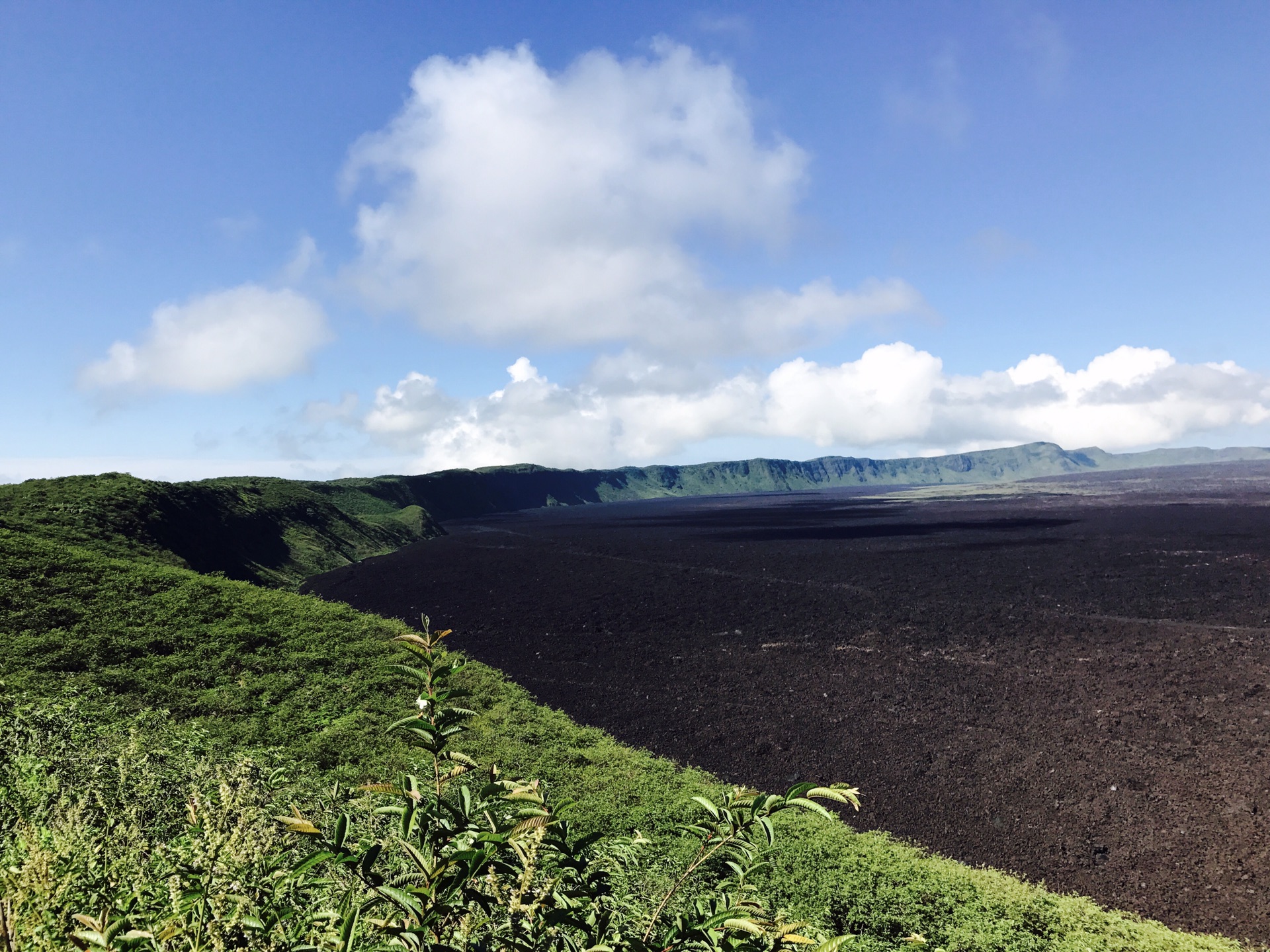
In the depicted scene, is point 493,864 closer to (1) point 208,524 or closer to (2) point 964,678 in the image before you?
(2) point 964,678

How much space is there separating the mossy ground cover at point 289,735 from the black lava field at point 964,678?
1.42 m

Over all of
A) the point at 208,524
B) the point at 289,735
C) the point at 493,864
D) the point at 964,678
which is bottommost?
the point at 964,678

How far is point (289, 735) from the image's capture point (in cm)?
1361

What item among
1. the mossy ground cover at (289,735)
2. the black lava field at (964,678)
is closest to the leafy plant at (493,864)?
the mossy ground cover at (289,735)

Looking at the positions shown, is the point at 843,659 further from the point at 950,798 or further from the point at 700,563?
the point at 700,563

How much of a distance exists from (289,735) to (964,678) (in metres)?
19.6

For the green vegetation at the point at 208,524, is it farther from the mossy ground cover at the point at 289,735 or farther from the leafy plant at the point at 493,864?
the leafy plant at the point at 493,864

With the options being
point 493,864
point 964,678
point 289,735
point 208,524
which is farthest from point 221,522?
point 493,864

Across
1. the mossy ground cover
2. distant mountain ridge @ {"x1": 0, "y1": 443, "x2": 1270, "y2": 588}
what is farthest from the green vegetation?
the mossy ground cover

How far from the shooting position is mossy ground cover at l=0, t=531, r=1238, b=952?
28.8 feet

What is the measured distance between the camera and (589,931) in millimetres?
2197

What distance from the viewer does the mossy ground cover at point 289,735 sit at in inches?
346

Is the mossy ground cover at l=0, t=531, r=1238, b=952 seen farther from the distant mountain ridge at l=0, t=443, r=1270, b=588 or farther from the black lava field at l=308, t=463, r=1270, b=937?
the distant mountain ridge at l=0, t=443, r=1270, b=588

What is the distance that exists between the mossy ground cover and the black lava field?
4.66 feet
